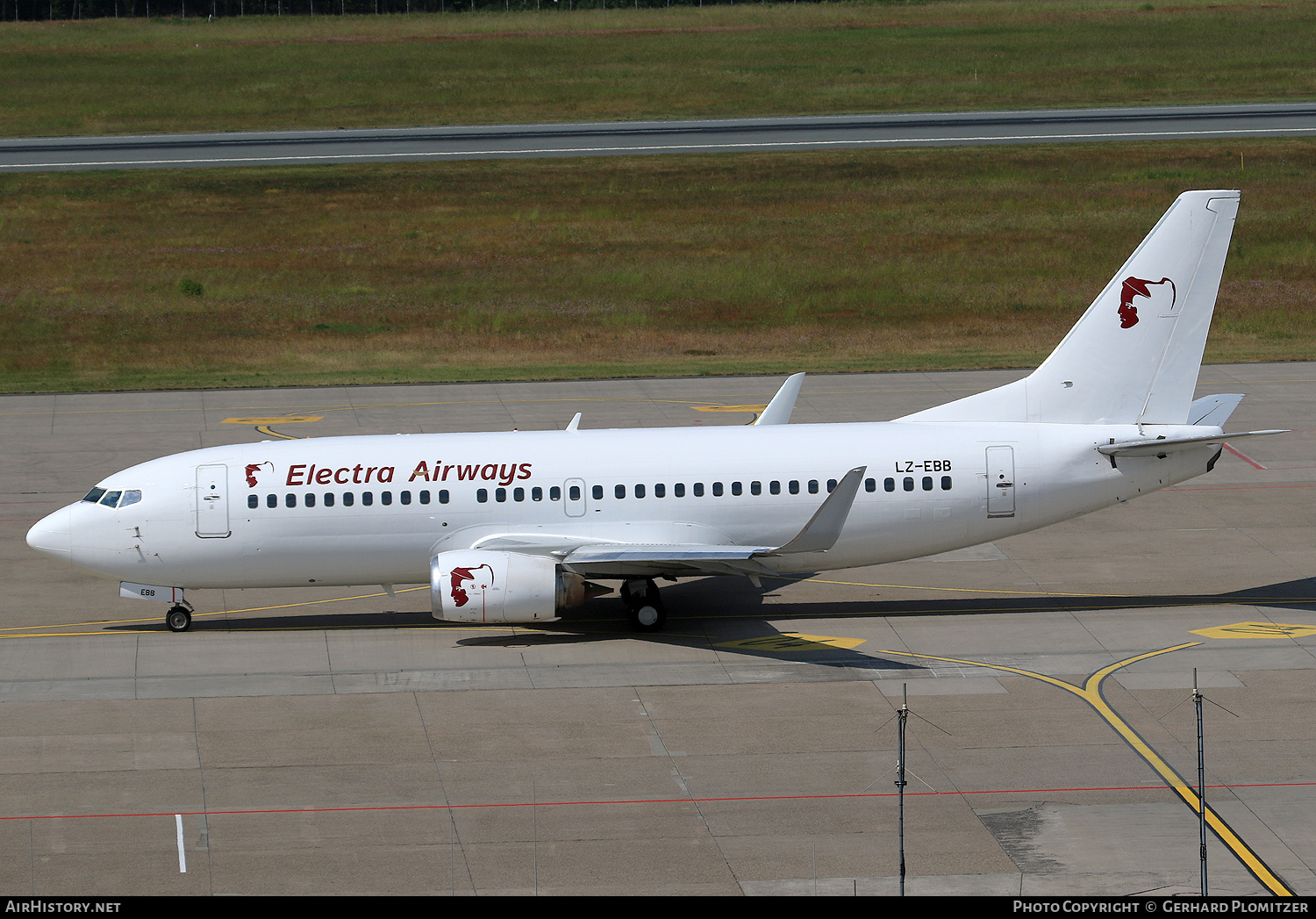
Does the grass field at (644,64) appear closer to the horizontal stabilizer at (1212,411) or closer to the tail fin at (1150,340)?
the horizontal stabilizer at (1212,411)

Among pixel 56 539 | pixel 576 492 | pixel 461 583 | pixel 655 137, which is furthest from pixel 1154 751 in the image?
pixel 655 137

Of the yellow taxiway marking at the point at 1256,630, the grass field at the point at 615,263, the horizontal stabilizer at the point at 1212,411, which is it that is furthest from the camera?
the grass field at the point at 615,263

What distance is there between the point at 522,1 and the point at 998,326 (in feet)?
357

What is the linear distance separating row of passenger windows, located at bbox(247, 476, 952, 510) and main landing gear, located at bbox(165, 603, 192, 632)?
Result: 2.91 metres

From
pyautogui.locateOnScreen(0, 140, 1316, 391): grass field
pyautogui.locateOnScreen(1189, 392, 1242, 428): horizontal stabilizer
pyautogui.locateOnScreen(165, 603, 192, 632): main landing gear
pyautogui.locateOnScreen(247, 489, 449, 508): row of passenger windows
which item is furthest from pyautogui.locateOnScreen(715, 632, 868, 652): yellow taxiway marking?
pyautogui.locateOnScreen(0, 140, 1316, 391): grass field

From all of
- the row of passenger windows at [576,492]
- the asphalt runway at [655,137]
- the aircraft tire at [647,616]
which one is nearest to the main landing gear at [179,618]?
the row of passenger windows at [576,492]

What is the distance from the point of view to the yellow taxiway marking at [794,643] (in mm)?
29531

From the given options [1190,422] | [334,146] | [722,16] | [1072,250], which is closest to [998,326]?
[1072,250]

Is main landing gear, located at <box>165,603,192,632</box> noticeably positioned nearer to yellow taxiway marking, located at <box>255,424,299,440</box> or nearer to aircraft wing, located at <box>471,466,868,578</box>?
aircraft wing, located at <box>471,466,868,578</box>

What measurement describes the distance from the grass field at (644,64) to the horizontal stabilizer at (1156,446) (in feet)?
259

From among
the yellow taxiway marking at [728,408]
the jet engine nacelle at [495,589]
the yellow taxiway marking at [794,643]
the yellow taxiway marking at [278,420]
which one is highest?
the jet engine nacelle at [495,589]

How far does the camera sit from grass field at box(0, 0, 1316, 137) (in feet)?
355

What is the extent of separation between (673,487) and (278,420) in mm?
22255
